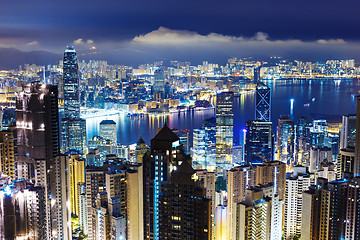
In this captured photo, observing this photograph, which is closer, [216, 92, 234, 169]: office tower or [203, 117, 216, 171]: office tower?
[203, 117, 216, 171]: office tower

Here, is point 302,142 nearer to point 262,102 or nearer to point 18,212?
point 262,102

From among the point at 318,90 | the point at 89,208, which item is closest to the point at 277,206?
the point at 89,208

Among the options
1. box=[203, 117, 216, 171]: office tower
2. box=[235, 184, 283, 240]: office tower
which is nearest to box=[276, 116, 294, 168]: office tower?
box=[203, 117, 216, 171]: office tower

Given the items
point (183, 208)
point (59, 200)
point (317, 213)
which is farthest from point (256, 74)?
point (183, 208)

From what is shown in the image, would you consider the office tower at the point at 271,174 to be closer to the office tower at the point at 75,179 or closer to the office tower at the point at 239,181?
the office tower at the point at 239,181

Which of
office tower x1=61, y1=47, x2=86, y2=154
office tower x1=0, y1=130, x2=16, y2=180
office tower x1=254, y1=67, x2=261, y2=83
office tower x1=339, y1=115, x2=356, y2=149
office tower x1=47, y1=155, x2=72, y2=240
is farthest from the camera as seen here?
office tower x1=254, y1=67, x2=261, y2=83

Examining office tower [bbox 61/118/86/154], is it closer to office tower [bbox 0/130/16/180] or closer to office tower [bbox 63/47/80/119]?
office tower [bbox 63/47/80/119]

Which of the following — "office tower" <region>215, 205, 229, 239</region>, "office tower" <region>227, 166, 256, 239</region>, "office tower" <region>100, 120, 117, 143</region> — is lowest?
"office tower" <region>215, 205, 229, 239</region>
